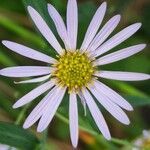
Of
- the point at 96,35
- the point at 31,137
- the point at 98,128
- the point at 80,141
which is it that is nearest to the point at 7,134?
the point at 31,137

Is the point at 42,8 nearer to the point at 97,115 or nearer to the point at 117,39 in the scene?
the point at 117,39

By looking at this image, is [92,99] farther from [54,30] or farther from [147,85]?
[147,85]

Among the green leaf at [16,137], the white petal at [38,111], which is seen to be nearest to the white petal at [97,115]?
the white petal at [38,111]

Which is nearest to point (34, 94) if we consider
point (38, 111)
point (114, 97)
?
point (38, 111)

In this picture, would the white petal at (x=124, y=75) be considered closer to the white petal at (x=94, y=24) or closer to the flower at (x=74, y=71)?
the flower at (x=74, y=71)

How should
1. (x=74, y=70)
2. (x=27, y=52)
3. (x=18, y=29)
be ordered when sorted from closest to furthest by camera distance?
(x=27, y=52), (x=74, y=70), (x=18, y=29)

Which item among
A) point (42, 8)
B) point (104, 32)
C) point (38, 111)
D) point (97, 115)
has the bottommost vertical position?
point (97, 115)
